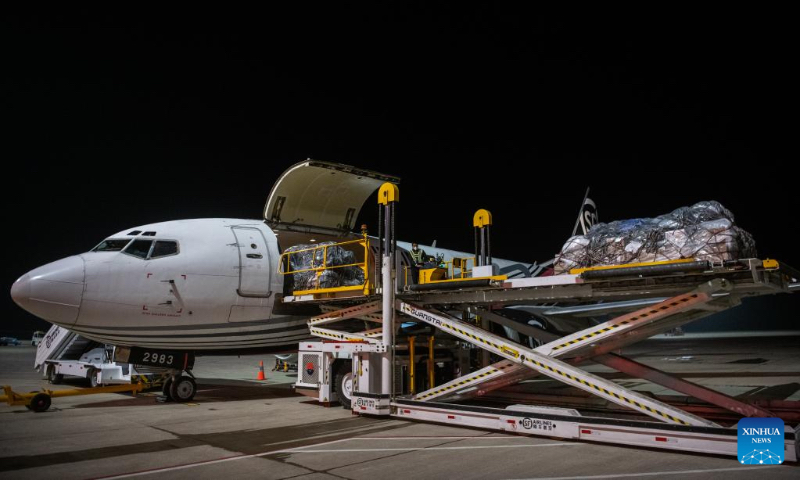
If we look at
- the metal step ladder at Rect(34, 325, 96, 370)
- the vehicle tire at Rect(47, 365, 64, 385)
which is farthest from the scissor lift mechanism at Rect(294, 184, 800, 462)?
the vehicle tire at Rect(47, 365, 64, 385)

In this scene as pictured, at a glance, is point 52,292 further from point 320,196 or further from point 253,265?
point 320,196

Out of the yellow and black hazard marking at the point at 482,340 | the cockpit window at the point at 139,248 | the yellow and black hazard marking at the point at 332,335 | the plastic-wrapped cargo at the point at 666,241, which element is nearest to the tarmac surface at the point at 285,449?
the yellow and black hazard marking at the point at 482,340

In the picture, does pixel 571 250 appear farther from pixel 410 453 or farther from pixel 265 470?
pixel 265 470

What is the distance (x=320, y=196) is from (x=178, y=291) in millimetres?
3942

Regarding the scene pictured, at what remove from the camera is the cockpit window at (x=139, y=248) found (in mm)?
11961

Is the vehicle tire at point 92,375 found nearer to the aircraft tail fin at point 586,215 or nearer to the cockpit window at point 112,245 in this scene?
the cockpit window at point 112,245

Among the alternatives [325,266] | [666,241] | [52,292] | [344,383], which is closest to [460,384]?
[344,383]

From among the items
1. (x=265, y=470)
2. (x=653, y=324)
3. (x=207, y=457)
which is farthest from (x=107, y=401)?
(x=653, y=324)

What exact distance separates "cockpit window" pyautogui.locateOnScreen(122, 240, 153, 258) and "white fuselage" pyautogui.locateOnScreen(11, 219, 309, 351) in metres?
0.04

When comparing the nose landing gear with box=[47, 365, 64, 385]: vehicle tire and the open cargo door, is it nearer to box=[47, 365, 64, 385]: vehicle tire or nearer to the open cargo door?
the open cargo door

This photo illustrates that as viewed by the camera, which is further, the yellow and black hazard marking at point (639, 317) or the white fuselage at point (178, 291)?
the white fuselage at point (178, 291)

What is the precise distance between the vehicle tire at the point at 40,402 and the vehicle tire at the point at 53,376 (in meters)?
7.16

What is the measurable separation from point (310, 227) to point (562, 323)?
10621mm

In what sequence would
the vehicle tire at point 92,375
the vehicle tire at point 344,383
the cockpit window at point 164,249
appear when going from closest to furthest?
the vehicle tire at point 344,383 < the cockpit window at point 164,249 < the vehicle tire at point 92,375
